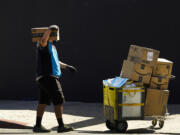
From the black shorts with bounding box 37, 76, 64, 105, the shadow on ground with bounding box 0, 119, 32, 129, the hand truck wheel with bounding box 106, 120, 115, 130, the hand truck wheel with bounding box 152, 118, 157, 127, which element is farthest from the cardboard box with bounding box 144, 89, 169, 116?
the shadow on ground with bounding box 0, 119, 32, 129

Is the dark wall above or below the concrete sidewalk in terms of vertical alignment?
above

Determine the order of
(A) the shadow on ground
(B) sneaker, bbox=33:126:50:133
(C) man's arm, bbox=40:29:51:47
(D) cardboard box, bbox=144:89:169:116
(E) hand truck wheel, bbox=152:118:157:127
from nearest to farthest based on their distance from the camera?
(C) man's arm, bbox=40:29:51:47, (B) sneaker, bbox=33:126:50:133, (D) cardboard box, bbox=144:89:169:116, (E) hand truck wheel, bbox=152:118:157:127, (A) the shadow on ground

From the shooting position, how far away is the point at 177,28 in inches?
472

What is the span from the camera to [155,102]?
9.34m

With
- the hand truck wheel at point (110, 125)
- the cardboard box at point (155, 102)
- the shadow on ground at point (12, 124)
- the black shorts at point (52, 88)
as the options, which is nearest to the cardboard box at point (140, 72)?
the cardboard box at point (155, 102)

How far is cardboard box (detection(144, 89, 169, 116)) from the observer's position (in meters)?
9.27

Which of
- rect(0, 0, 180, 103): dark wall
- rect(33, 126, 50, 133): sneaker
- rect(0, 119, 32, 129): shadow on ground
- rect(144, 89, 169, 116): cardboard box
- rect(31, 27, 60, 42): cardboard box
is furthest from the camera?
rect(0, 0, 180, 103): dark wall

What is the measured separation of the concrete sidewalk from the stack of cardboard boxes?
401mm

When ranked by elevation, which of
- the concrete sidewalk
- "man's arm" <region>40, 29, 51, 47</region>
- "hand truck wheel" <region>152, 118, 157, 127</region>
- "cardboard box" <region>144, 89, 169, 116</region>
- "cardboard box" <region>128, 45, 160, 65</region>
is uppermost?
"man's arm" <region>40, 29, 51, 47</region>

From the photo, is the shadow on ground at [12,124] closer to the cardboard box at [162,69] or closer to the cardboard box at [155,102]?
the cardboard box at [155,102]

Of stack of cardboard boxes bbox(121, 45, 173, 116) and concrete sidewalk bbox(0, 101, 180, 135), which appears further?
concrete sidewalk bbox(0, 101, 180, 135)

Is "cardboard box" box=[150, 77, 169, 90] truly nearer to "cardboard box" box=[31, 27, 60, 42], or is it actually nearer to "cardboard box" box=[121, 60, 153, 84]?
"cardboard box" box=[121, 60, 153, 84]

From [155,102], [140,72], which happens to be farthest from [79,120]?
[140,72]

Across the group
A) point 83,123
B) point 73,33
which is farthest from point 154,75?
point 73,33
